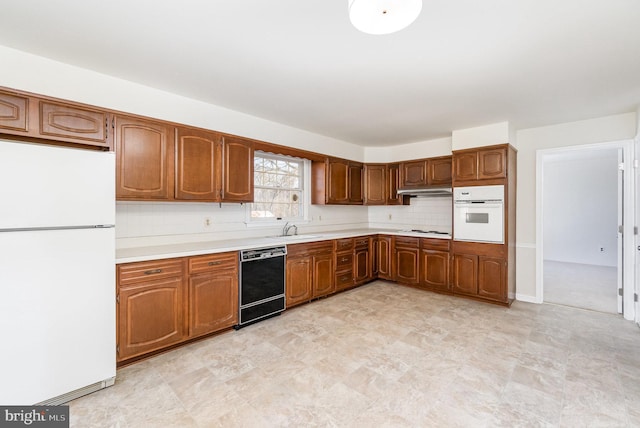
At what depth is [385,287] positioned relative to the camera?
4789 mm

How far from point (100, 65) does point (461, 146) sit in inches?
170

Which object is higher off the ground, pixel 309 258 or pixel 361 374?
pixel 309 258

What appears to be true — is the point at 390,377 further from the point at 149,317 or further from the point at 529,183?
the point at 529,183

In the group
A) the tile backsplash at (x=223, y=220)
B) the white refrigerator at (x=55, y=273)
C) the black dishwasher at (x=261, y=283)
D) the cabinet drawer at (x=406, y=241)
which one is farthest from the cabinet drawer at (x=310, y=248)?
the white refrigerator at (x=55, y=273)

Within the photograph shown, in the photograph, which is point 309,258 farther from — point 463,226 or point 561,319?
point 561,319

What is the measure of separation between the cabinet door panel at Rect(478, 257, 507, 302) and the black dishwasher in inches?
108

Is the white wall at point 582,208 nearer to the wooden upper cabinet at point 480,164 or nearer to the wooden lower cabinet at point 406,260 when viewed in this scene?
the wooden upper cabinet at point 480,164

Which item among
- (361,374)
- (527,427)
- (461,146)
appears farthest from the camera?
(461,146)

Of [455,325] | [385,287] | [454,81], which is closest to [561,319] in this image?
[455,325]

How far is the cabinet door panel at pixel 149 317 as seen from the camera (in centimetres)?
238

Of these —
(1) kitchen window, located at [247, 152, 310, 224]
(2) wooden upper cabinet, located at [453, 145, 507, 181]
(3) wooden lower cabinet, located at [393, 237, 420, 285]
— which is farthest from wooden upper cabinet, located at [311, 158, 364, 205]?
(2) wooden upper cabinet, located at [453, 145, 507, 181]

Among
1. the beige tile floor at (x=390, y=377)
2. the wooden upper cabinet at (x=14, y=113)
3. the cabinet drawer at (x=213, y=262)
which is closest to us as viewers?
the beige tile floor at (x=390, y=377)

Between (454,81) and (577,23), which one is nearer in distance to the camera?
(577,23)

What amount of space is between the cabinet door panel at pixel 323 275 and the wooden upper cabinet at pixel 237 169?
4.33 ft
